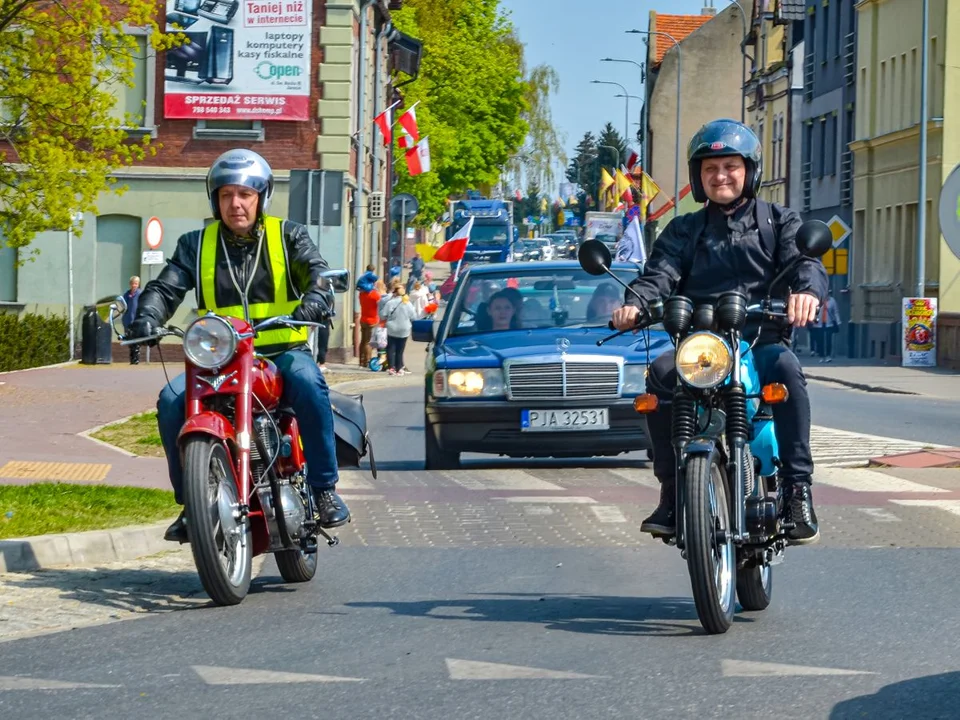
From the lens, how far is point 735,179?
773 centimetres

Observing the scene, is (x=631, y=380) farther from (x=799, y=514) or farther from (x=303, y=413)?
(x=799, y=514)

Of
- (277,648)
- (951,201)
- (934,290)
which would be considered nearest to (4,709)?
(277,648)

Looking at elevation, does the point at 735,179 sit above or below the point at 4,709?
above

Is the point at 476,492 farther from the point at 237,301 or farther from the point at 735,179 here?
the point at 735,179

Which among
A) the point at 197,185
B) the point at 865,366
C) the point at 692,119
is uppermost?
the point at 692,119

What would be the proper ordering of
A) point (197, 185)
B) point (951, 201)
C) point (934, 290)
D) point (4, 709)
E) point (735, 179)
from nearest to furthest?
point (4, 709)
point (735, 179)
point (951, 201)
point (197, 185)
point (934, 290)

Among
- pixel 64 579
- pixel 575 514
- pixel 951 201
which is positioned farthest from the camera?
pixel 951 201

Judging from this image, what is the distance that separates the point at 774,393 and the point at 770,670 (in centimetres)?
128

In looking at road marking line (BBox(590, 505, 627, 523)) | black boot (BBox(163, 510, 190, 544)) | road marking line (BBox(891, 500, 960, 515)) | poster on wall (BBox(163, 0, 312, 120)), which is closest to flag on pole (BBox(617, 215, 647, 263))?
poster on wall (BBox(163, 0, 312, 120))

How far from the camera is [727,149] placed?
7.64 meters

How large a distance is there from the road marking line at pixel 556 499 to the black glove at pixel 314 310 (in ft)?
15.9

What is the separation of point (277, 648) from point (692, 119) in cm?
9442

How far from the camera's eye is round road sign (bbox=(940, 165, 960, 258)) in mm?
20156

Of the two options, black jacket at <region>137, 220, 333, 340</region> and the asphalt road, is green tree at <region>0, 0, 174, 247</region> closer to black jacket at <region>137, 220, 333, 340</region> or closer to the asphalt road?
the asphalt road
